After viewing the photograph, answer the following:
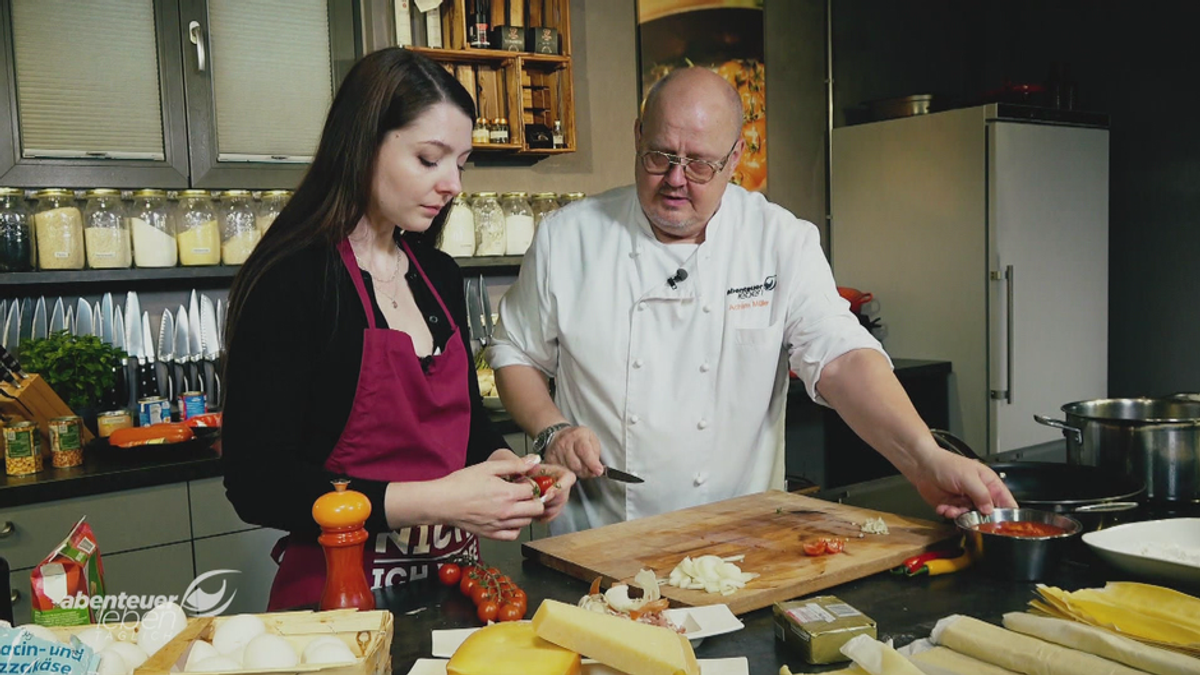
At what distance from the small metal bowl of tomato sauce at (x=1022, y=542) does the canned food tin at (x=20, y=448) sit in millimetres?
2332

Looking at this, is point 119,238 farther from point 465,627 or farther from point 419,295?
point 465,627

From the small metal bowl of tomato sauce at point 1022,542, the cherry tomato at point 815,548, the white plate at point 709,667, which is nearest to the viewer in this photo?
the white plate at point 709,667

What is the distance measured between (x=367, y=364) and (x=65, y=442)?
159cm

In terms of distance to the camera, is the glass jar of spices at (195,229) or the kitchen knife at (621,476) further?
the glass jar of spices at (195,229)

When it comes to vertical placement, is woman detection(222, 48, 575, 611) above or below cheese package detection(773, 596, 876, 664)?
above

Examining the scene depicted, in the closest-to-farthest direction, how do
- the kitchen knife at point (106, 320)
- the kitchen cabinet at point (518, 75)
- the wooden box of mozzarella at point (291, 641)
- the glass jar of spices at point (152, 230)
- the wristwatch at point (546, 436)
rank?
the wooden box of mozzarella at point (291, 641) < the wristwatch at point (546, 436) < the glass jar of spices at point (152, 230) < the kitchen knife at point (106, 320) < the kitchen cabinet at point (518, 75)

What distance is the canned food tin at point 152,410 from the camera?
3121 millimetres

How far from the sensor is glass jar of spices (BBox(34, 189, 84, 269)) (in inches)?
114

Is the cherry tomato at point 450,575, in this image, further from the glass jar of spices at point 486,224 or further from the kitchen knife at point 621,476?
the glass jar of spices at point 486,224

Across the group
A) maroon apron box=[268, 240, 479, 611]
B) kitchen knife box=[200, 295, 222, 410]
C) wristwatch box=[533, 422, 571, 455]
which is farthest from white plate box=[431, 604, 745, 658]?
kitchen knife box=[200, 295, 222, 410]

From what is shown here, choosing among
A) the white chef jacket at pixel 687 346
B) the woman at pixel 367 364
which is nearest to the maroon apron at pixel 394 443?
the woman at pixel 367 364

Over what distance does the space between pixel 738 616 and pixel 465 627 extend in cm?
36

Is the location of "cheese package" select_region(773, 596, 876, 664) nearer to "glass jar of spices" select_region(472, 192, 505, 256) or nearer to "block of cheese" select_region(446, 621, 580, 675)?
"block of cheese" select_region(446, 621, 580, 675)

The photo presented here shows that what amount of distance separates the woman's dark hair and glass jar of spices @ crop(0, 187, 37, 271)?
5.68 feet
